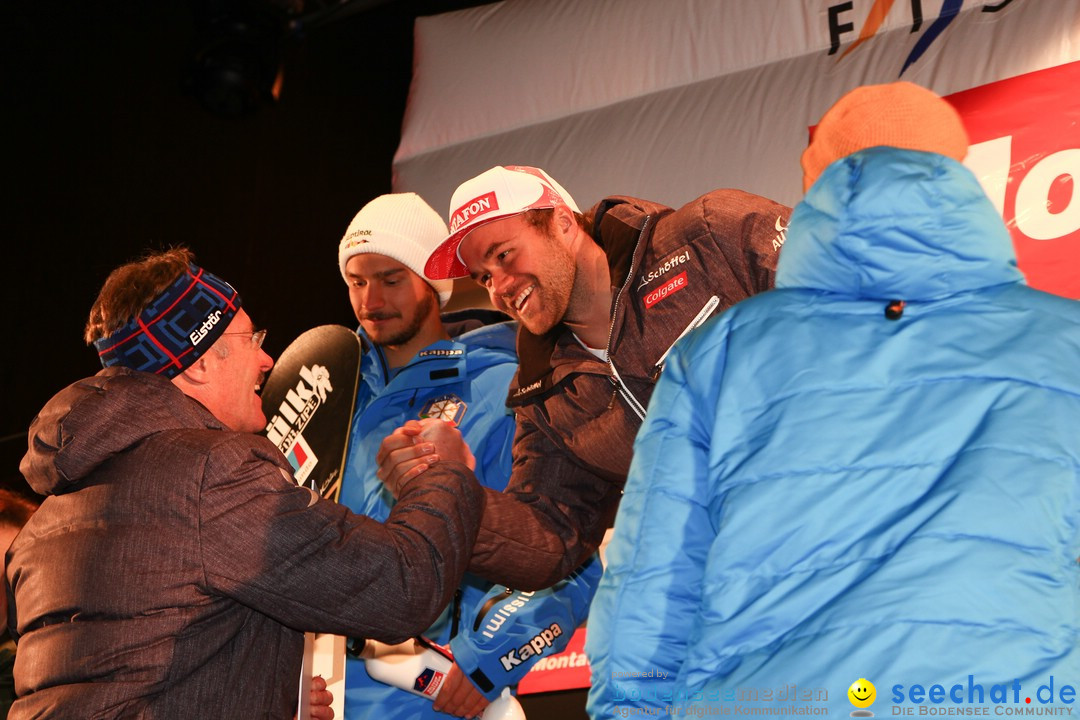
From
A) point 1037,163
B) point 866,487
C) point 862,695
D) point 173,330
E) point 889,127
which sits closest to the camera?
point 862,695

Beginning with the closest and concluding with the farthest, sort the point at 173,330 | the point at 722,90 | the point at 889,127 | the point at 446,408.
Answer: the point at 889,127 → the point at 173,330 → the point at 446,408 → the point at 722,90

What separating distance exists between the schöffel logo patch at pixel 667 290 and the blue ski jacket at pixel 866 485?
3.62 feet

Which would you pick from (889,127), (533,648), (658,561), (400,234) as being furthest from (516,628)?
(889,127)

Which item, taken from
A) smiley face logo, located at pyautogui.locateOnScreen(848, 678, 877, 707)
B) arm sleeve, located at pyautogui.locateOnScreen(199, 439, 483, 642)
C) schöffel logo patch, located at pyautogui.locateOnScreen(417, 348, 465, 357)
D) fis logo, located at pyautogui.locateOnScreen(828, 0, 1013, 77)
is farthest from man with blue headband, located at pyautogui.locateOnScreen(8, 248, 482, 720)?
fis logo, located at pyautogui.locateOnScreen(828, 0, 1013, 77)

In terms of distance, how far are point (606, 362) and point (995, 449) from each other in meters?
1.49

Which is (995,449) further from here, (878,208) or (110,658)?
(110,658)

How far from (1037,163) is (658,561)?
1905 millimetres

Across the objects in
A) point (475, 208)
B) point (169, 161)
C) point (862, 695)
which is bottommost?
point (862, 695)

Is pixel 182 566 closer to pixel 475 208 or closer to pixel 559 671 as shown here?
pixel 475 208

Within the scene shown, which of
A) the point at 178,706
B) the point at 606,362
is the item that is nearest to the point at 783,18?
the point at 606,362

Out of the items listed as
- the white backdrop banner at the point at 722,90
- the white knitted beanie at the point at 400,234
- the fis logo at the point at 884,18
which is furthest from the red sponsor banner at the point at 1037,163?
the white knitted beanie at the point at 400,234

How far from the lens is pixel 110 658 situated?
72.7 inches

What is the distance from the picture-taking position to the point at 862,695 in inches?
45.5

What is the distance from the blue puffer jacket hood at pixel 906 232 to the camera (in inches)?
52.2
